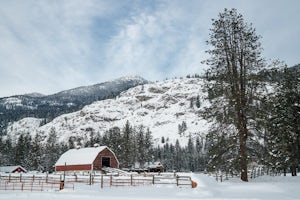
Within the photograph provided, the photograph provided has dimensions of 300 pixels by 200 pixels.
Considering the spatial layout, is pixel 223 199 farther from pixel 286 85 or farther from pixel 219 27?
pixel 286 85

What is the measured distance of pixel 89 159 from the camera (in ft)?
198

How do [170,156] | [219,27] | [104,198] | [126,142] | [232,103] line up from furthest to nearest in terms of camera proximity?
1. [170,156]
2. [126,142]
3. [219,27]
4. [232,103]
5. [104,198]

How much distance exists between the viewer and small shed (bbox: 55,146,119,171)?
60.0m

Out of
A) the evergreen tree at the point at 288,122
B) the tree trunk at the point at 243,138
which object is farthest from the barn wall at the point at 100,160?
the tree trunk at the point at 243,138

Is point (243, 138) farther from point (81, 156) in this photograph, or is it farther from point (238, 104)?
point (81, 156)

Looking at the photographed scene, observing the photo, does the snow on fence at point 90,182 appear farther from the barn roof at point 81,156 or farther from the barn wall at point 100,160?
the barn wall at point 100,160

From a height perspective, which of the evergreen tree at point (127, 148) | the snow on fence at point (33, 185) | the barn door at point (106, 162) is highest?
the evergreen tree at point (127, 148)

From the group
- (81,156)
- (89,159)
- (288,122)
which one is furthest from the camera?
(81,156)

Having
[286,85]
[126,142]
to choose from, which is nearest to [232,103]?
[286,85]

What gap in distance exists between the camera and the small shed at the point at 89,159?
60.0m

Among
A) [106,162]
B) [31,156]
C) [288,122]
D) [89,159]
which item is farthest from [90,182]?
[31,156]

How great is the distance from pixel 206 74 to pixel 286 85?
15.8m

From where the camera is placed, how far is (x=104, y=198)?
846 inches

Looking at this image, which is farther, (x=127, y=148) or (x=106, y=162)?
(x=127, y=148)
